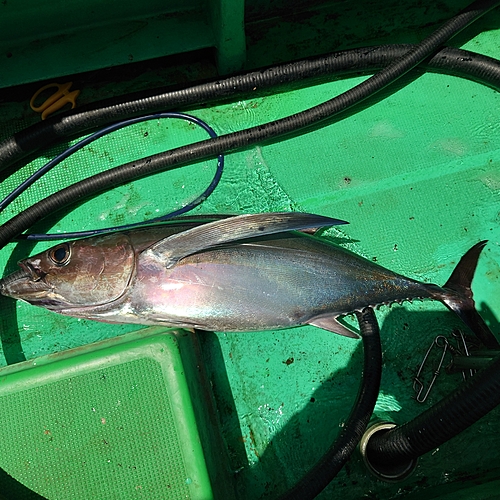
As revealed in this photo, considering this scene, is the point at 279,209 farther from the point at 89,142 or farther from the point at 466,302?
the point at 89,142

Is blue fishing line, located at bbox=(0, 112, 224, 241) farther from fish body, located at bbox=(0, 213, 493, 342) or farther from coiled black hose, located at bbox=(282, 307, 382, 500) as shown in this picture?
coiled black hose, located at bbox=(282, 307, 382, 500)

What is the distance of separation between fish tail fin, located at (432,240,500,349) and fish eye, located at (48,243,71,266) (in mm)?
1730

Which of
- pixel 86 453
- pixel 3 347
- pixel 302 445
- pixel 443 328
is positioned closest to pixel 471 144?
pixel 443 328

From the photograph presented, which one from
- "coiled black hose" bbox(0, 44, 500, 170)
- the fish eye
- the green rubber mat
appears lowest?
the green rubber mat

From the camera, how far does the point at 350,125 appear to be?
2588 millimetres

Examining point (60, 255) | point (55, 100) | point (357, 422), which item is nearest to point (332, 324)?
point (357, 422)

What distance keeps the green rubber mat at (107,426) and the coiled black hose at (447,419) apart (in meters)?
0.85

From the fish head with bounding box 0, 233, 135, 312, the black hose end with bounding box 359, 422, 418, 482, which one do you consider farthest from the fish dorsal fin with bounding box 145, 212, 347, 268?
the black hose end with bounding box 359, 422, 418, 482

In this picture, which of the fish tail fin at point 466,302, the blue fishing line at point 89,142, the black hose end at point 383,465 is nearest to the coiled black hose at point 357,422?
the black hose end at point 383,465

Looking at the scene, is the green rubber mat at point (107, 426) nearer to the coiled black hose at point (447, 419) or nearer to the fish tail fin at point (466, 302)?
the coiled black hose at point (447, 419)

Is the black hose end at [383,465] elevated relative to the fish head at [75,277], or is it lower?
lower

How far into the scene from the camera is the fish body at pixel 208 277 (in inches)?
70.7

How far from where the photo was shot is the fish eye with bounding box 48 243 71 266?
1.80m

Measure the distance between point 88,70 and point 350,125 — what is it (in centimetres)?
160
